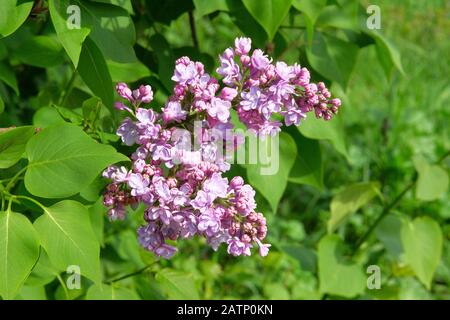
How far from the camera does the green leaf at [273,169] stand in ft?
6.64

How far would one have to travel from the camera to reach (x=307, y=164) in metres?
2.29

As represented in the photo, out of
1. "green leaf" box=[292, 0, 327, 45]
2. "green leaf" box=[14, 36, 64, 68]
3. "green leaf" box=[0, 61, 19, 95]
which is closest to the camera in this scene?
"green leaf" box=[292, 0, 327, 45]

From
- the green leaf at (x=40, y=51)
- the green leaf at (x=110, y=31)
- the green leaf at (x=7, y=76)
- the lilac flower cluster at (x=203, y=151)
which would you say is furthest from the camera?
the green leaf at (x=40, y=51)

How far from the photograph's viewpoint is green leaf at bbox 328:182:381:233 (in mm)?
A: 2678

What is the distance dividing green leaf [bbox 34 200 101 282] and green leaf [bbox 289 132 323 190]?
89 centimetres

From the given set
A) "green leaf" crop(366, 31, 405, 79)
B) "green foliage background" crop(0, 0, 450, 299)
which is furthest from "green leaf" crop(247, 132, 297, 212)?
"green leaf" crop(366, 31, 405, 79)

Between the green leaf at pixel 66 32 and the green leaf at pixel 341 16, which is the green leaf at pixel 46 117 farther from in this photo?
the green leaf at pixel 341 16

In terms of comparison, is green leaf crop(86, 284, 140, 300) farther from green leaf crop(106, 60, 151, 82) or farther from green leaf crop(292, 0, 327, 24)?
green leaf crop(292, 0, 327, 24)

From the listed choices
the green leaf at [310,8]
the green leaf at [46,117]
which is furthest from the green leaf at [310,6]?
the green leaf at [46,117]

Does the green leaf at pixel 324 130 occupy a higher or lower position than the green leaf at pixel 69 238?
higher

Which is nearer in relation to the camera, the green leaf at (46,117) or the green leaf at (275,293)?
the green leaf at (46,117)
